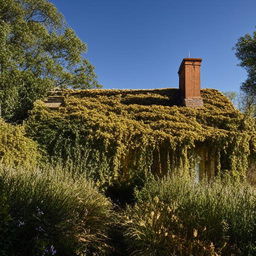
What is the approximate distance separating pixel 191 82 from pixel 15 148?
24.7ft

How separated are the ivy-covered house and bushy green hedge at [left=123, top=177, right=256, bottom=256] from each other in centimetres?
349

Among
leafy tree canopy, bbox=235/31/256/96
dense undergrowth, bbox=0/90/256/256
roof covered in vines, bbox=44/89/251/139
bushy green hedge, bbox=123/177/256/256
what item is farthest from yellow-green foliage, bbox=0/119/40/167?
leafy tree canopy, bbox=235/31/256/96

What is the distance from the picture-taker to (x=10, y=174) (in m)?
5.89

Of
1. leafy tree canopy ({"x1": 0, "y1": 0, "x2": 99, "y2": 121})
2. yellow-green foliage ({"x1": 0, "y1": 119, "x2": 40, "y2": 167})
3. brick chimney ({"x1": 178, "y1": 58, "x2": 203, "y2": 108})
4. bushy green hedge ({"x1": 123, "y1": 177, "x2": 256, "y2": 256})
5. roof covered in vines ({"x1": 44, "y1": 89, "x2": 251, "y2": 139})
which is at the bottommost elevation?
bushy green hedge ({"x1": 123, "y1": 177, "x2": 256, "y2": 256})

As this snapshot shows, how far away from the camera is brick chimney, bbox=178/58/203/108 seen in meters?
11.5

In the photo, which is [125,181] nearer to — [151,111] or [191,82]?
[151,111]

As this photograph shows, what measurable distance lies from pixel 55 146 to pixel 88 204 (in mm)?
3521

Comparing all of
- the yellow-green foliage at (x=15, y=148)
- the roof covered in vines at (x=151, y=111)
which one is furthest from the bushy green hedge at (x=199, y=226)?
the roof covered in vines at (x=151, y=111)

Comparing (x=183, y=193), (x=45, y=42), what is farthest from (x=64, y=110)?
(x=45, y=42)

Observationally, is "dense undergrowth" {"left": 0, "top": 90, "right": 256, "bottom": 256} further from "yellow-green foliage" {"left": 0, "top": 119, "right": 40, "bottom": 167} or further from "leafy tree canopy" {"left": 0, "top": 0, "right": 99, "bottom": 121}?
"leafy tree canopy" {"left": 0, "top": 0, "right": 99, "bottom": 121}

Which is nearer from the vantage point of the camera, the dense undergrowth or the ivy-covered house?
the dense undergrowth

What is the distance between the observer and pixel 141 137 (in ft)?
29.6

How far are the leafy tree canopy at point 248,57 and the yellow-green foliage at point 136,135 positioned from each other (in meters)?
14.0

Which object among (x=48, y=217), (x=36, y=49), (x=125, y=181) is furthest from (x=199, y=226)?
(x=36, y=49)
